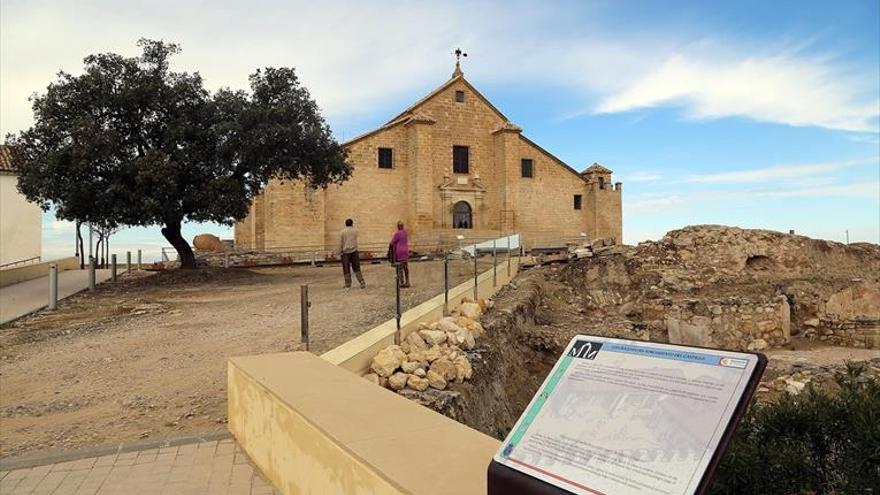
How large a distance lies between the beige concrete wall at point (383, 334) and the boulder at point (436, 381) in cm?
74

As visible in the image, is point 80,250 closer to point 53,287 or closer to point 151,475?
point 53,287

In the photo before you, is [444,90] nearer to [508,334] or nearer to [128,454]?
[508,334]

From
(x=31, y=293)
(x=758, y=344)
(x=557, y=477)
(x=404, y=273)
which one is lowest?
(x=758, y=344)

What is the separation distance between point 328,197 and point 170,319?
18.3 metres

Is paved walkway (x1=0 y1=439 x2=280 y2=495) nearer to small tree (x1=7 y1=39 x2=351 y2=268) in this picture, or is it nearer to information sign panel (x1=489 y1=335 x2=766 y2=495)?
information sign panel (x1=489 y1=335 x2=766 y2=495)

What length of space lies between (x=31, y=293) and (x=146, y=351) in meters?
10.6

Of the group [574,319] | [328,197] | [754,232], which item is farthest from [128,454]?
[328,197]

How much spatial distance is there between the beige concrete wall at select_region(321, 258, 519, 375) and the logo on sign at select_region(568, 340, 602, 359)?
433 centimetres

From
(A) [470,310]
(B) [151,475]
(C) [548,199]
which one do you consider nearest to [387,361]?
(B) [151,475]

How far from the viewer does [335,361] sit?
6.19 m

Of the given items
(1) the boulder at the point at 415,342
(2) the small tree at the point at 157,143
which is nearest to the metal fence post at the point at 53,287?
(2) the small tree at the point at 157,143

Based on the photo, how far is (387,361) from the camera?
264 inches

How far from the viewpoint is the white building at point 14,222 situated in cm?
2888

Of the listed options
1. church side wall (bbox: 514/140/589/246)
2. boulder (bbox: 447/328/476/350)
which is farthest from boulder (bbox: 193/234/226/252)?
boulder (bbox: 447/328/476/350)
